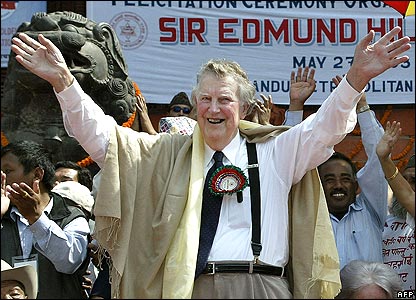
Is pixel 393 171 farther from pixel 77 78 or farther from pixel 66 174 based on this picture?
pixel 77 78

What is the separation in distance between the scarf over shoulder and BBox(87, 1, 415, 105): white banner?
4.40m

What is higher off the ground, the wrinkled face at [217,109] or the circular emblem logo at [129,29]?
the circular emblem logo at [129,29]

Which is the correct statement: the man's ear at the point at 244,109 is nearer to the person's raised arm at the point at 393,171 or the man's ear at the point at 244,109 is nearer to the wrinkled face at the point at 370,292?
the person's raised arm at the point at 393,171

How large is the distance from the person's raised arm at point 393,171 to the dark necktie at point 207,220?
35.0 inches

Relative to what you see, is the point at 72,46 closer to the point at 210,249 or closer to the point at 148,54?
the point at 148,54

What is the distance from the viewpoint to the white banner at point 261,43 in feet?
27.6

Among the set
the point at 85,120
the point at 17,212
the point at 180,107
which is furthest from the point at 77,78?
the point at 85,120

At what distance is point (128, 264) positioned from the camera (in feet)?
12.9

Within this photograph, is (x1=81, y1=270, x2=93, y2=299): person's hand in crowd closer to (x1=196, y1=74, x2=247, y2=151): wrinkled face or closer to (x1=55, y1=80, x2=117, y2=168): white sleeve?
(x1=55, y1=80, x2=117, y2=168): white sleeve

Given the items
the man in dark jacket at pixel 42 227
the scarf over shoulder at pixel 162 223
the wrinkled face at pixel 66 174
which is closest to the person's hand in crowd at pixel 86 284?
the man in dark jacket at pixel 42 227

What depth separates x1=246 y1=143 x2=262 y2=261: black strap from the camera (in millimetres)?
3820

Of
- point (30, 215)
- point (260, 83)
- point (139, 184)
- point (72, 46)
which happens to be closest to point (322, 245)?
point (139, 184)

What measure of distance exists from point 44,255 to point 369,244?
1598mm

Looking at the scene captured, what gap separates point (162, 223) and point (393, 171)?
1213 mm
